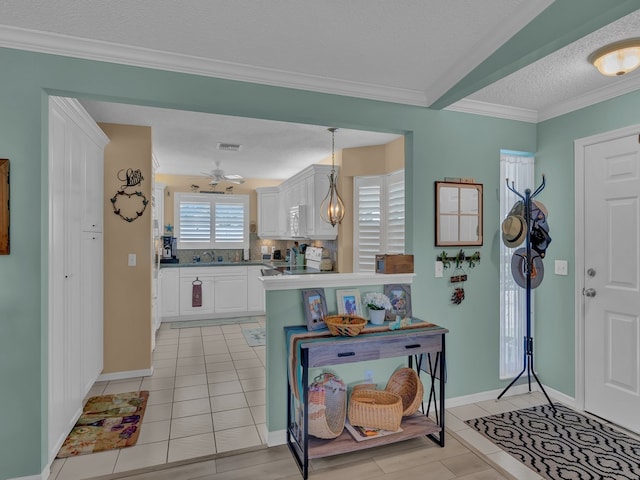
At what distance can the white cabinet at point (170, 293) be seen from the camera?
→ 605 centimetres

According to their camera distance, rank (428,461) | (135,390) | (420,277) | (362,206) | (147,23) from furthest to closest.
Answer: (362,206) < (135,390) < (420,277) < (428,461) < (147,23)

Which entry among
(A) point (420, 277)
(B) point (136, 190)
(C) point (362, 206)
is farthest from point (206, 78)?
(C) point (362, 206)

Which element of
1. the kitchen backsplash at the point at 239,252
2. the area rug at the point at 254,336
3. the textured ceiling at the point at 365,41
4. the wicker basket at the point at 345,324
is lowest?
the area rug at the point at 254,336

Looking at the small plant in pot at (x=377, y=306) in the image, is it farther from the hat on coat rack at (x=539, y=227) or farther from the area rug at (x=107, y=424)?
the area rug at (x=107, y=424)

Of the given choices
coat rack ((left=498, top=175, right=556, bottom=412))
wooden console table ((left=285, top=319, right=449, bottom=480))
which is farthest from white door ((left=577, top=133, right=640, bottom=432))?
wooden console table ((left=285, top=319, right=449, bottom=480))

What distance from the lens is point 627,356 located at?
8.96ft

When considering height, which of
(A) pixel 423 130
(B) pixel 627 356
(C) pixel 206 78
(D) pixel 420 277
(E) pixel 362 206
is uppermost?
(C) pixel 206 78

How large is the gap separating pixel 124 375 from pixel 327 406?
240cm

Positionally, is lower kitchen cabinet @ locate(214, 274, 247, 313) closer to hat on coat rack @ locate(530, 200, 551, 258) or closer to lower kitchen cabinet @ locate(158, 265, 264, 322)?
lower kitchen cabinet @ locate(158, 265, 264, 322)

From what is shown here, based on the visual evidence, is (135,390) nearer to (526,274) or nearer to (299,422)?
(299,422)

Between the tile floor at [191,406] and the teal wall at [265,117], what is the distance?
45 centimetres

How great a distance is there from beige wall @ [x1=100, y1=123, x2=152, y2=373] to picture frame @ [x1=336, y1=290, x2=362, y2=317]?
7.31 feet

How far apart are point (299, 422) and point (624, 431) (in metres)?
2.40

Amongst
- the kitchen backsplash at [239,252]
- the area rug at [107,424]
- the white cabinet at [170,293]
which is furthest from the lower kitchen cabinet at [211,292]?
the area rug at [107,424]
